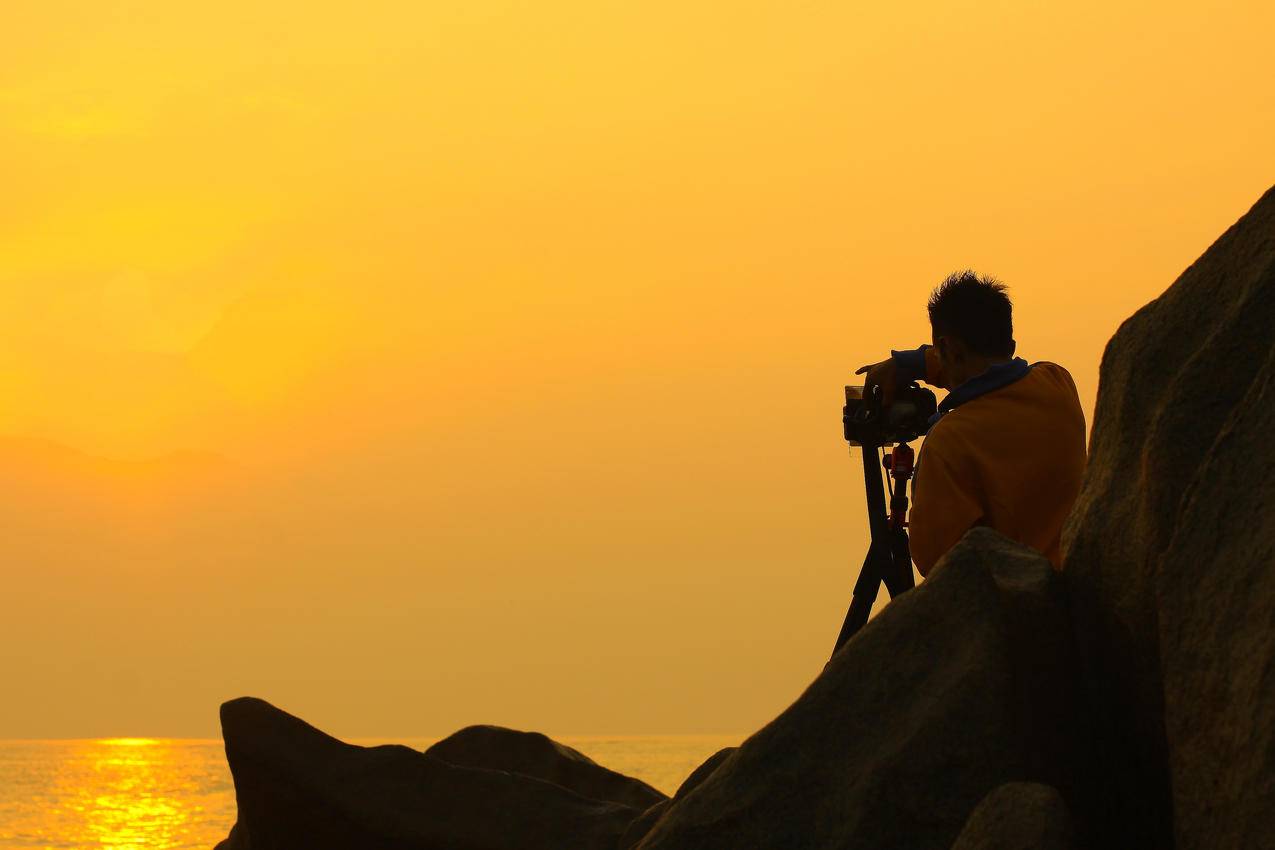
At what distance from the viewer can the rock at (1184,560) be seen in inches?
141

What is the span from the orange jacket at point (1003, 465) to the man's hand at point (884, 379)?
0.65 m

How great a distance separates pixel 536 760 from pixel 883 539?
311cm

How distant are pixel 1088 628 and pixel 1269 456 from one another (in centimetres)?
92

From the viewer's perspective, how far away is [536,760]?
8875 mm

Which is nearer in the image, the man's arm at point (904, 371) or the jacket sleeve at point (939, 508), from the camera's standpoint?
the jacket sleeve at point (939, 508)

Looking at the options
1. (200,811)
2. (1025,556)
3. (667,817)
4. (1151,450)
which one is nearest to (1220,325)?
(1151,450)

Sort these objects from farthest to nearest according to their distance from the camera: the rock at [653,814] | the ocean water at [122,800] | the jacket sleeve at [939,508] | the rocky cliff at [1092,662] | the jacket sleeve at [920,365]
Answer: the ocean water at [122,800], the jacket sleeve at [920,365], the rock at [653,814], the jacket sleeve at [939,508], the rocky cliff at [1092,662]

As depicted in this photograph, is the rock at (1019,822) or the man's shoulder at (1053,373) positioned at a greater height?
the man's shoulder at (1053,373)

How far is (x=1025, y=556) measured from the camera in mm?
4574

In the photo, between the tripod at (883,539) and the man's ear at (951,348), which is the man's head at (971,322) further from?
the tripod at (883,539)

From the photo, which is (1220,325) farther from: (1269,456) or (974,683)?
(974,683)

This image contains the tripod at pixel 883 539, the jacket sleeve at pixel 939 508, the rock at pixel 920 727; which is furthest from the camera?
the tripod at pixel 883 539

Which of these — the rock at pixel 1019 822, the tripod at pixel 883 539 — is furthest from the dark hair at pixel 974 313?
the rock at pixel 1019 822

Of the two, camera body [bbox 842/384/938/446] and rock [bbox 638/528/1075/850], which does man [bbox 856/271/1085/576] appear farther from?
rock [bbox 638/528/1075/850]
